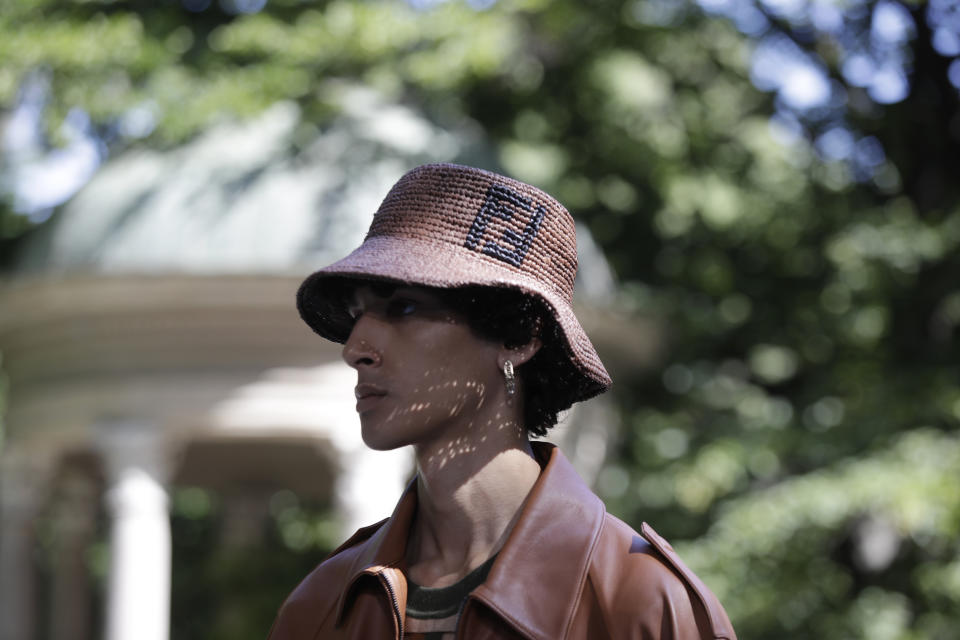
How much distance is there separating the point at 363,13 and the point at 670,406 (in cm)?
461

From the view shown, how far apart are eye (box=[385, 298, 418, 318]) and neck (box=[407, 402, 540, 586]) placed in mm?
264

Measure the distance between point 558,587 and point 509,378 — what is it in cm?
45

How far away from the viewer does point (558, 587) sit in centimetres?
248

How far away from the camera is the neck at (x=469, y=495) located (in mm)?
2686

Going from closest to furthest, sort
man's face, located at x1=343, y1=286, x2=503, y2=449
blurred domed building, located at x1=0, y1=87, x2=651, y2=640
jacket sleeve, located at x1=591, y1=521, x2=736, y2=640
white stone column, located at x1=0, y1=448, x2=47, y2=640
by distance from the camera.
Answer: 1. jacket sleeve, located at x1=591, y1=521, x2=736, y2=640
2. man's face, located at x1=343, y1=286, x2=503, y2=449
3. blurred domed building, located at x1=0, y1=87, x2=651, y2=640
4. white stone column, located at x1=0, y1=448, x2=47, y2=640

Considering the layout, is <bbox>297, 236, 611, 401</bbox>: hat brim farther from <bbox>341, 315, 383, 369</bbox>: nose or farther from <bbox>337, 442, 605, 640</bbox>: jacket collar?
<bbox>337, 442, 605, 640</bbox>: jacket collar

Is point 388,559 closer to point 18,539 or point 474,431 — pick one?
point 474,431

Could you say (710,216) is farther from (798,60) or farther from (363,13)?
(363,13)

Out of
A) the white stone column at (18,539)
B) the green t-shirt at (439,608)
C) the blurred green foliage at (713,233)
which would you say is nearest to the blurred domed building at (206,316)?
the blurred green foliage at (713,233)

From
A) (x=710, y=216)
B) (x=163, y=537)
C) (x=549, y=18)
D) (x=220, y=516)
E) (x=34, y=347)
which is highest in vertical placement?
(x=549, y=18)

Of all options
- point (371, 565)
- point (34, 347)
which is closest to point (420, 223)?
point (371, 565)

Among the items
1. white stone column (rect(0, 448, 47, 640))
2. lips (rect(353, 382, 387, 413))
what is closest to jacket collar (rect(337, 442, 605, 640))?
lips (rect(353, 382, 387, 413))

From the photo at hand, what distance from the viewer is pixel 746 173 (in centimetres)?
1256

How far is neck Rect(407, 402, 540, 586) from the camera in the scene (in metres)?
2.69
